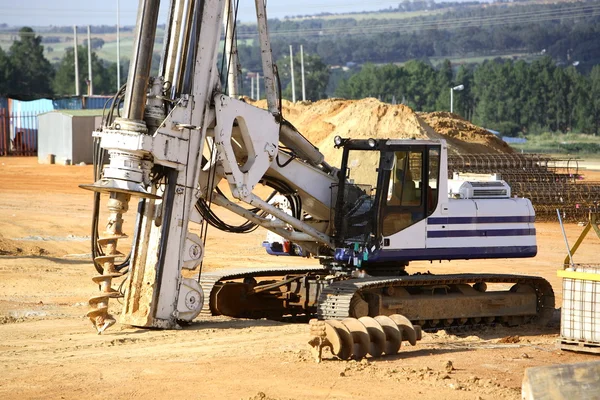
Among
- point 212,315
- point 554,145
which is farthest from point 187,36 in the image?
point 554,145

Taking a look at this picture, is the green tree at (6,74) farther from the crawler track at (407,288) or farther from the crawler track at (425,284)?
the crawler track at (425,284)

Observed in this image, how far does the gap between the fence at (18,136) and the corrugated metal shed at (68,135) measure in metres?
7.65

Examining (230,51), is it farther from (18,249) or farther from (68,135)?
(68,135)

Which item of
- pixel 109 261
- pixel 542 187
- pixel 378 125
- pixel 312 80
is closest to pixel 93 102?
pixel 378 125

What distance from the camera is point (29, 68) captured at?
417 feet

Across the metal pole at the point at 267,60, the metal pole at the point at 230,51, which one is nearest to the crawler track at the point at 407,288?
the metal pole at the point at 267,60

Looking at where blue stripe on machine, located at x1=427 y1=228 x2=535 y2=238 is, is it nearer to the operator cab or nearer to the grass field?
the operator cab

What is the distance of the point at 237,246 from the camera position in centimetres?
2714

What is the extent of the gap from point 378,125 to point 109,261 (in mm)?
31716

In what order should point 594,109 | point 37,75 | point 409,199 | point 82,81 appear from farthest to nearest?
point 37,75, point 82,81, point 594,109, point 409,199

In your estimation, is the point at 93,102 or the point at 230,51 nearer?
the point at 230,51

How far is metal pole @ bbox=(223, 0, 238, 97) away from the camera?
14750mm

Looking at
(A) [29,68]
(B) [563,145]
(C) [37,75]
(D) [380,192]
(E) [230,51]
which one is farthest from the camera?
(A) [29,68]

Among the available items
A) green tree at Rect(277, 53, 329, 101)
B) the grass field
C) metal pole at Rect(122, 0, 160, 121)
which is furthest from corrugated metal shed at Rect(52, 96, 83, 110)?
green tree at Rect(277, 53, 329, 101)
